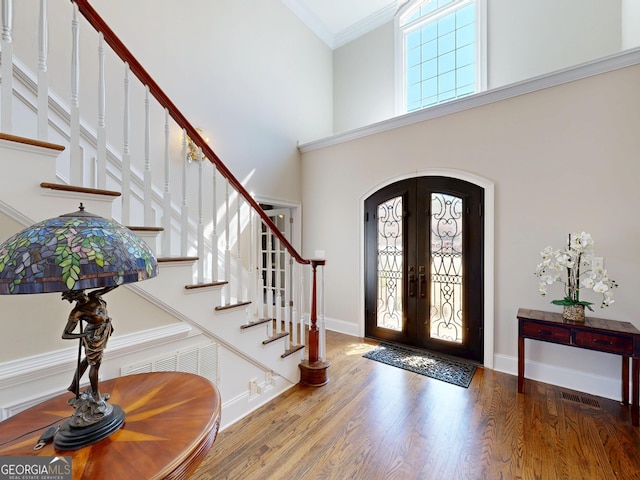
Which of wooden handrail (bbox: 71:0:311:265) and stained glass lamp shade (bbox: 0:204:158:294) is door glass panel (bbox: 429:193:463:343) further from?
stained glass lamp shade (bbox: 0:204:158:294)

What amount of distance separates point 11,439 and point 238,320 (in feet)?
4.15

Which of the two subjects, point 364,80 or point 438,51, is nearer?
point 438,51

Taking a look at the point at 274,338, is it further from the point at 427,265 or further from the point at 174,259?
the point at 427,265

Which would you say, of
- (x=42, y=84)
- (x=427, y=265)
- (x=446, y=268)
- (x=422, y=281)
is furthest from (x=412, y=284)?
(x=42, y=84)

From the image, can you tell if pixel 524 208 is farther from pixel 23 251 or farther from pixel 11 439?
pixel 11 439

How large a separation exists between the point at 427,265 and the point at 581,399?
1761 millimetres

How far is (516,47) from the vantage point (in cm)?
366

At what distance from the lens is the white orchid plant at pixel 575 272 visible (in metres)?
2.38

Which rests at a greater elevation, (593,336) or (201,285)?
(201,285)

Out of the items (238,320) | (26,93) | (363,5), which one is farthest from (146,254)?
(363,5)

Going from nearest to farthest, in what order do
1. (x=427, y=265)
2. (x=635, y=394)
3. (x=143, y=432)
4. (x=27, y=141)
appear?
(x=143, y=432), (x=27, y=141), (x=635, y=394), (x=427, y=265)

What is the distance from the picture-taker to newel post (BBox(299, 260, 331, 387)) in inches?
105

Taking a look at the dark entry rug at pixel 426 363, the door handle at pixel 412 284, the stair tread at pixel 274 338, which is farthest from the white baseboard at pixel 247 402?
the door handle at pixel 412 284

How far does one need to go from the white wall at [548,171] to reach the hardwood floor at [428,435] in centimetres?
60
